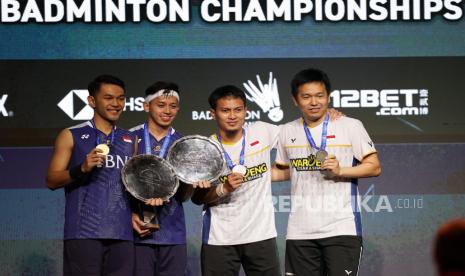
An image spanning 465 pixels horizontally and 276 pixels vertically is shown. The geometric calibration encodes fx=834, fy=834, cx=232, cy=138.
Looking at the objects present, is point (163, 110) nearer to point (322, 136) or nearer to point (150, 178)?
point (150, 178)

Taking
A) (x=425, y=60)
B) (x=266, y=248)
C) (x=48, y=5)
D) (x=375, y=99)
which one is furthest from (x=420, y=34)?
(x=48, y=5)

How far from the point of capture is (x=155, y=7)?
21.2 feet

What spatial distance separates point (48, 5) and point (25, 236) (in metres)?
1.80

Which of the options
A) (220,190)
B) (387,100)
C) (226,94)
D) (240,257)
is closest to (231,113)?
(226,94)

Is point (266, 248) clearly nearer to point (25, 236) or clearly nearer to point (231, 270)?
point (231, 270)

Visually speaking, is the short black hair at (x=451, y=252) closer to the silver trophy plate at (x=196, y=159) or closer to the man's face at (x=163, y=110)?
the silver trophy plate at (x=196, y=159)

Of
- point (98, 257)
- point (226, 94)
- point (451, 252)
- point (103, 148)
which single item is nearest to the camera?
point (451, 252)

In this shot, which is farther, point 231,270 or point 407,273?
point 407,273

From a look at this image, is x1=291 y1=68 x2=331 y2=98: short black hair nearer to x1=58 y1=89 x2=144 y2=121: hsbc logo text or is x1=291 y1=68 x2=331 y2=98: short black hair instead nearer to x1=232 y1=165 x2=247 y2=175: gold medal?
x1=232 y1=165 x2=247 y2=175: gold medal

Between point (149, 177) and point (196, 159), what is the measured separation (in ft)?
1.01

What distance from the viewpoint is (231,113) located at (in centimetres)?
512

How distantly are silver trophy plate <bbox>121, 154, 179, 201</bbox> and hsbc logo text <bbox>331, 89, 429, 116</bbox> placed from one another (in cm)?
197

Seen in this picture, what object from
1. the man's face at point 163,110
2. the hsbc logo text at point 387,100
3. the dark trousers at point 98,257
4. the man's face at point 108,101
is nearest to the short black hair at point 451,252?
the dark trousers at point 98,257

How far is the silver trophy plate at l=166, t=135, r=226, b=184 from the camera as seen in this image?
495cm
